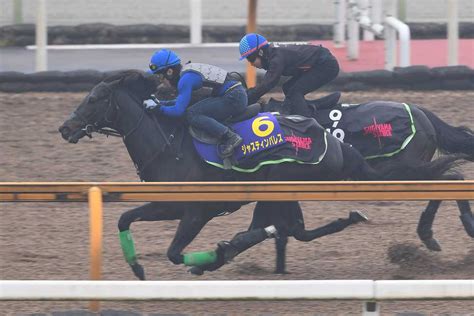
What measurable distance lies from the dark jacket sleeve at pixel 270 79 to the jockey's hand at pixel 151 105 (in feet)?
3.01

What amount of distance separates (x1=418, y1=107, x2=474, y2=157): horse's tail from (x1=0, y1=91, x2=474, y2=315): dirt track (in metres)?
0.67

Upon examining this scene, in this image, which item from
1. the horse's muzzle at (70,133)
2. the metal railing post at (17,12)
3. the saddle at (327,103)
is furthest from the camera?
the metal railing post at (17,12)

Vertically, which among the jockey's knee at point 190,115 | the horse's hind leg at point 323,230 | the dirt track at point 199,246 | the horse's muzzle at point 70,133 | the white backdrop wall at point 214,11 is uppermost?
the white backdrop wall at point 214,11

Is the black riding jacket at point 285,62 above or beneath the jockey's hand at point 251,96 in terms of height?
above

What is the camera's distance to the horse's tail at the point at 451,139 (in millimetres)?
8734

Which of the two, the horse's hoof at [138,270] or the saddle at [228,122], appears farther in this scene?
the saddle at [228,122]

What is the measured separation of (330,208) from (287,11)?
9996 millimetres

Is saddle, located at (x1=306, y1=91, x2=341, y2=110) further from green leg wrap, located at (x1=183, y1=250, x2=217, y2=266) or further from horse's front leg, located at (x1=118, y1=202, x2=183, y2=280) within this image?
green leg wrap, located at (x1=183, y1=250, x2=217, y2=266)

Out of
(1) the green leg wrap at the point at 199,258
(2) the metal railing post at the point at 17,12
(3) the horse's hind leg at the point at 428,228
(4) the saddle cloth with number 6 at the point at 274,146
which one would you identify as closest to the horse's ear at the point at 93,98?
(4) the saddle cloth with number 6 at the point at 274,146

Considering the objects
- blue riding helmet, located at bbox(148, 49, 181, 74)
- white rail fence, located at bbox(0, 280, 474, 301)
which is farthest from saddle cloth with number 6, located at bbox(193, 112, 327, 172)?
white rail fence, located at bbox(0, 280, 474, 301)

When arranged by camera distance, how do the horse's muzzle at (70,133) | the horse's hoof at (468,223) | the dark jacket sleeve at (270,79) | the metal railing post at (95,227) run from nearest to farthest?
the metal railing post at (95,227) < the horse's muzzle at (70,133) < the horse's hoof at (468,223) < the dark jacket sleeve at (270,79)

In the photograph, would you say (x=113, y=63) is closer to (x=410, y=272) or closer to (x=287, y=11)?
(x=287, y=11)

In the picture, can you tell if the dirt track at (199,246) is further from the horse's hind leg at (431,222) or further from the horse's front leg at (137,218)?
the horse's front leg at (137,218)

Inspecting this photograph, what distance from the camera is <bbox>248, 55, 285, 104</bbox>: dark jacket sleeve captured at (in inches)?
335
